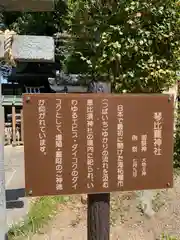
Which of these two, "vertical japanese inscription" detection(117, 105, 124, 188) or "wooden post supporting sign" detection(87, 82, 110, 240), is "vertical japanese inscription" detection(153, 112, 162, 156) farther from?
"wooden post supporting sign" detection(87, 82, 110, 240)

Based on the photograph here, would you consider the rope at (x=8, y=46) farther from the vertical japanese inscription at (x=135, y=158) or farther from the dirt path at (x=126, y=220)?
the dirt path at (x=126, y=220)

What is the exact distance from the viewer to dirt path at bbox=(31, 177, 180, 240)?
397 cm

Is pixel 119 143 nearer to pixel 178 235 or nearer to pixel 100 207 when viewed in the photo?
pixel 100 207

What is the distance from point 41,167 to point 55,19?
999cm

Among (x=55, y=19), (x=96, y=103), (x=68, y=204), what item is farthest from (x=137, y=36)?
(x=55, y=19)

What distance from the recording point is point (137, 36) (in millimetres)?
4965

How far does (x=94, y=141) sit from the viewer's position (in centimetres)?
235

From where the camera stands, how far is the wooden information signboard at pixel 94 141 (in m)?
2.30

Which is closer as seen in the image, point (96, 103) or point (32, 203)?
point (96, 103)

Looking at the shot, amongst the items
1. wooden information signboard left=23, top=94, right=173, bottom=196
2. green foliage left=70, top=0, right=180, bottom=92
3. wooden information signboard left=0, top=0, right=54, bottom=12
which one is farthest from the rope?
green foliage left=70, top=0, right=180, bottom=92

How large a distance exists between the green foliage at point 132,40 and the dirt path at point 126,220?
66.2 inches

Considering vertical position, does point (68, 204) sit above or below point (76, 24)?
below

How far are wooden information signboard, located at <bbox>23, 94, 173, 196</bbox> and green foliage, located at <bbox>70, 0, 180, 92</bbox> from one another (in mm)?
2606

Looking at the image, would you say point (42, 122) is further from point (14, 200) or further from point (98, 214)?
point (14, 200)
